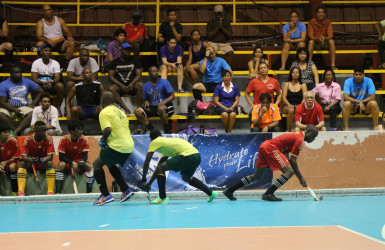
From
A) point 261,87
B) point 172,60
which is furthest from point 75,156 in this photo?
point 261,87

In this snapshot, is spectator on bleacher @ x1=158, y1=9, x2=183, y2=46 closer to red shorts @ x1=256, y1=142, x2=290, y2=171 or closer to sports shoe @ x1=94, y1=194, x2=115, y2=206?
red shorts @ x1=256, y1=142, x2=290, y2=171

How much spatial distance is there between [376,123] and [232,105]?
3434 millimetres

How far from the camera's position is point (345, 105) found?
15156 millimetres

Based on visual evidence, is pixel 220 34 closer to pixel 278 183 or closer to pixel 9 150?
pixel 278 183

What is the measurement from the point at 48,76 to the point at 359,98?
7.61 metres

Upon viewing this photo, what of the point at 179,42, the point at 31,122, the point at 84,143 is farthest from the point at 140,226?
the point at 179,42

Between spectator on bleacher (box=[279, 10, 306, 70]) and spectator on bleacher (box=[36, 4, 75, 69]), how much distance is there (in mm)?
5597

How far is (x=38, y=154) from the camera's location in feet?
43.9

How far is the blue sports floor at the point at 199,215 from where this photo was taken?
870 cm

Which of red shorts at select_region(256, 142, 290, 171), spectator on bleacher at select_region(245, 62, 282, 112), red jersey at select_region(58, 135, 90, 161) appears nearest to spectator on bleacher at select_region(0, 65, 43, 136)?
red jersey at select_region(58, 135, 90, 161)

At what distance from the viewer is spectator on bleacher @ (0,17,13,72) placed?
16516 mm

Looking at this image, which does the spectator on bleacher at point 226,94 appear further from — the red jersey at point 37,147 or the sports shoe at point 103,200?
the sports shoe at point 103,200

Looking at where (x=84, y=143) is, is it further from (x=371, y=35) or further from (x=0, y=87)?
(x=371, y=35)

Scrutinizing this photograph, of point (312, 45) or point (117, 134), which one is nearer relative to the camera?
point (117, 134)
